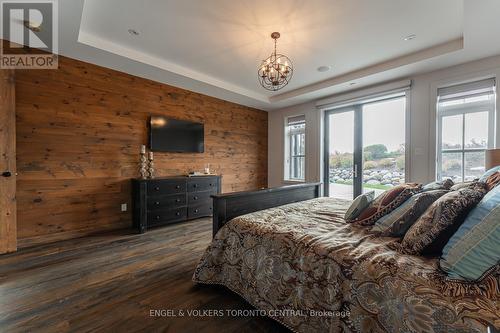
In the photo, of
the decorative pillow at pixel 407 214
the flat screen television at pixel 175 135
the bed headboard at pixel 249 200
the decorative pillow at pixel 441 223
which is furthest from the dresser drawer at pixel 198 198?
the decorative pillow at pixel 441 223

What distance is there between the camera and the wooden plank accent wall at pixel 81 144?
2867mm

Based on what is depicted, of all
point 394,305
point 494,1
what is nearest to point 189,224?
point 394,305

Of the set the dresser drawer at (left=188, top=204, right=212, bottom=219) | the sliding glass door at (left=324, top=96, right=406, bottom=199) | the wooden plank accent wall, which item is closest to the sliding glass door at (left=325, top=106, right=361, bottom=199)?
the sliding glass door at (left=324, top=96, right=406, bottom=199)

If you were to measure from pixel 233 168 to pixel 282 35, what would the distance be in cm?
314

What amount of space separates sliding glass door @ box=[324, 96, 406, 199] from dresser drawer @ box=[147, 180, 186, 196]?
3086mm

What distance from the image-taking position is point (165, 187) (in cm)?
362

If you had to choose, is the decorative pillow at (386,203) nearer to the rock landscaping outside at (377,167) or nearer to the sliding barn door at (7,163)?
the rock landscaping outside at (377,167)

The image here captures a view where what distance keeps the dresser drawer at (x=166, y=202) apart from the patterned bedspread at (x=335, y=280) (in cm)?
196

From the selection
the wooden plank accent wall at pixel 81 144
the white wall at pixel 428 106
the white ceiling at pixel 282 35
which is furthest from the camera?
the white wall at pixel 428 106

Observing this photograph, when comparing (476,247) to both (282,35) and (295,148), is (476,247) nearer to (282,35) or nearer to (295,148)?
(282,35)

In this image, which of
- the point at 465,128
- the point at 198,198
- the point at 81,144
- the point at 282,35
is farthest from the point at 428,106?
the point at 81,144

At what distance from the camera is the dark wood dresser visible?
339 centimetres

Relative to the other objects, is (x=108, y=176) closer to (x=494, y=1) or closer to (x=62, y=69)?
(x=62, y=69)

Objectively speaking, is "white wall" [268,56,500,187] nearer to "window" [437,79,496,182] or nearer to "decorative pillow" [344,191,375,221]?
"window" [437,79,496,182]
